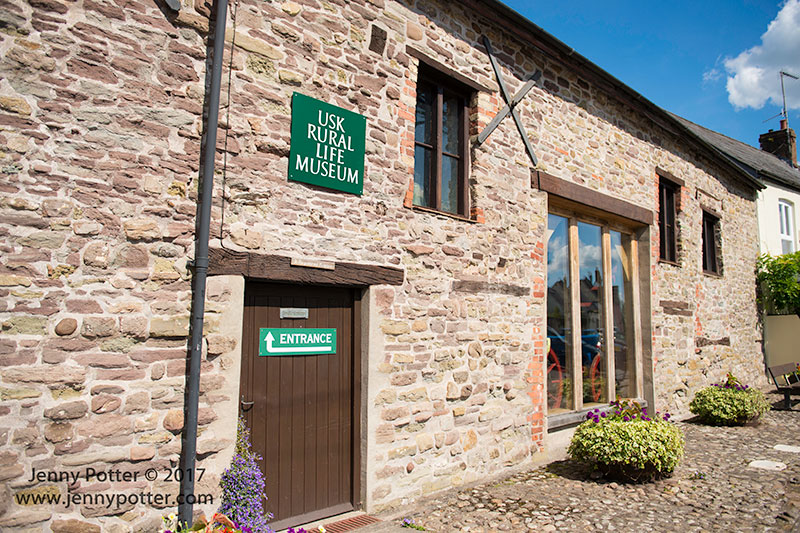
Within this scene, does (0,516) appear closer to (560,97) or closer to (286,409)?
(286,409)

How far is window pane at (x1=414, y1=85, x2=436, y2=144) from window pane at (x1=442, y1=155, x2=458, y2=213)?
342 mm

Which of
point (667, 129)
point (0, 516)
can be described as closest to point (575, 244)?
point (667, 129)

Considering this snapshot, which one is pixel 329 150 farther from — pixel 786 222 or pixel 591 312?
pixel 786 222

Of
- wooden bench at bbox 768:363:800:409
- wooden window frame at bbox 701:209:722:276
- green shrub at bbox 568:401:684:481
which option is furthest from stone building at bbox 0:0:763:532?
wooden bench at bbox 768:363:800:409

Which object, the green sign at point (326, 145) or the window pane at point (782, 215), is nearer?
the green sign at point (326, 145)

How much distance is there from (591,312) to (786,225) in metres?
11.4

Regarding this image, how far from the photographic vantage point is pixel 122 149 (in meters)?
3.65

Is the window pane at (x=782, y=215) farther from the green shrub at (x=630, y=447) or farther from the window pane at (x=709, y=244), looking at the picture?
the green shrub at (x=630, y=447)

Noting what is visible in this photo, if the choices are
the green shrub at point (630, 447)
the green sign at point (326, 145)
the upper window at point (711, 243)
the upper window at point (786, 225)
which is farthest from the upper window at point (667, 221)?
the upper window at point (786, 225)

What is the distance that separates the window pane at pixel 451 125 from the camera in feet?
20.1

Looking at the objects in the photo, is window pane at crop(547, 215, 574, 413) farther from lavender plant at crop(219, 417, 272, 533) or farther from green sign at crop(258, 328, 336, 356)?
lavender plant at crop(219, 417, 272, 533)

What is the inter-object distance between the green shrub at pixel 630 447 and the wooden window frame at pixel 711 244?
6.96 meters

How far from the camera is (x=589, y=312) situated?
318 inches

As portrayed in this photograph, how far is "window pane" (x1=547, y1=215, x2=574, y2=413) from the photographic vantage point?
7.23m
